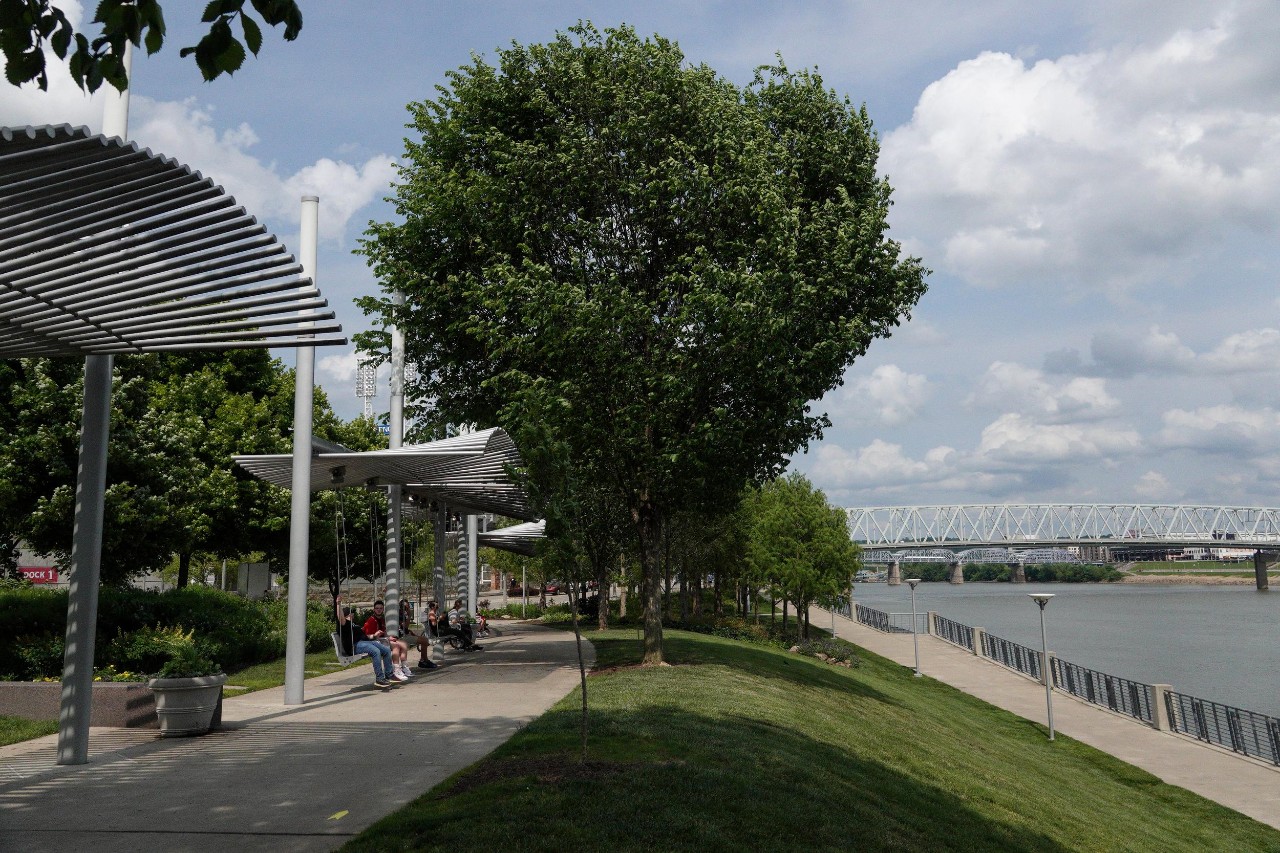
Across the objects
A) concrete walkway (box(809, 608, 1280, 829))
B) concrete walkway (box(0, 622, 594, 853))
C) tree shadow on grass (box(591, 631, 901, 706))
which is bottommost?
concrete walkway (box(809, 608, 1280, 829))

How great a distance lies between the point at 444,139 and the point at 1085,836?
679 inches

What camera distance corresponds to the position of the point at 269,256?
782cm

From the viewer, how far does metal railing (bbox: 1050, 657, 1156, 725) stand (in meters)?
28.5

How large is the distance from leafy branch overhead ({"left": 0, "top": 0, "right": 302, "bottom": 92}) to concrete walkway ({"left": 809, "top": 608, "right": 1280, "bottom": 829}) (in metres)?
19.3

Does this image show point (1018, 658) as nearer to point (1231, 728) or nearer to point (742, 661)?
point (1231, 728)

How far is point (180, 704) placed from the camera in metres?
11.5

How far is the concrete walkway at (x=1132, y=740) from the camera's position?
19.5 m

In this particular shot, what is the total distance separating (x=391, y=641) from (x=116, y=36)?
1440cm

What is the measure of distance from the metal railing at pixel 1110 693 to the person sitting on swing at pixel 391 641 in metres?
20.5

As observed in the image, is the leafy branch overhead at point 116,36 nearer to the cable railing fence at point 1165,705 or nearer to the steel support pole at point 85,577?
the steel support pole at point 85,577

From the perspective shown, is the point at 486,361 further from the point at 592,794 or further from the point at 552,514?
the point at 592,794

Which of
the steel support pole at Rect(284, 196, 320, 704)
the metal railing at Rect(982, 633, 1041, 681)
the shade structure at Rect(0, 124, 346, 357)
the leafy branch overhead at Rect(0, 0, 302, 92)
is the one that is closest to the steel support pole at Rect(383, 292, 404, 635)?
the steel support pole at Rect(284, 196, 320, 704)

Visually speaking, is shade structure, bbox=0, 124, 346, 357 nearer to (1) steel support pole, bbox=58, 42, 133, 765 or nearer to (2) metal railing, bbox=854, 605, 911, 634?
(1) steel support pole, bbox=58, 42, 133, 765

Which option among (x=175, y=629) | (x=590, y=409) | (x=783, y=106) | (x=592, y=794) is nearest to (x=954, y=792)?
(x=592, y=794)
